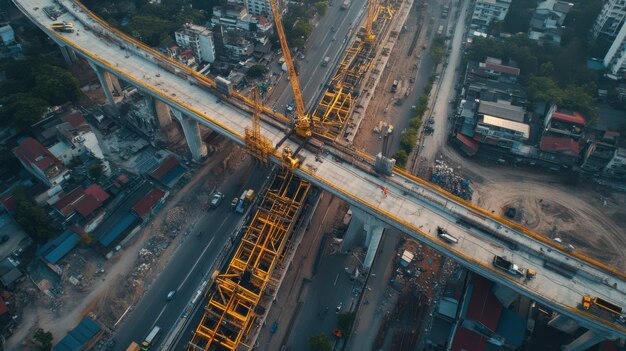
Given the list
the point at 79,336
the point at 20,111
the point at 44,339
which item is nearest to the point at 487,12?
the point at 20,111

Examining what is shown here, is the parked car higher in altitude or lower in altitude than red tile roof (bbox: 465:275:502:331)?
higher

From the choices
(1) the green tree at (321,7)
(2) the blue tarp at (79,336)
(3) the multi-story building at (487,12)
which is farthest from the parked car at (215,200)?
(3) the multi-story building at (487,12)

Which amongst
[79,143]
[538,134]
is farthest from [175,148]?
[538,134]

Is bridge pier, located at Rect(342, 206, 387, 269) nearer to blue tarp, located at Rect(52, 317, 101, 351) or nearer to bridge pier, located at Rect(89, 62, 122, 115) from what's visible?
blue tarp, located at Rect(52, 317, 101, 351)

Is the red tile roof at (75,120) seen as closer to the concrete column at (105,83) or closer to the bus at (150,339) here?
the concrete column at (105,83)

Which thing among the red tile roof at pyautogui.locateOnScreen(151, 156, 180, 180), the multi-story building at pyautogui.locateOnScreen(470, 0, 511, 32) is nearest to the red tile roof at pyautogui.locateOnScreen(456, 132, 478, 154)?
the multi-story building at pyautogui.locateOnScreen(470, 0, 511, 32)

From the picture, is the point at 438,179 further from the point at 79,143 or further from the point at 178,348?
the point at 79,143

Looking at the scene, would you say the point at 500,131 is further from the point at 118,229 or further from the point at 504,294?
the point at 118,229
